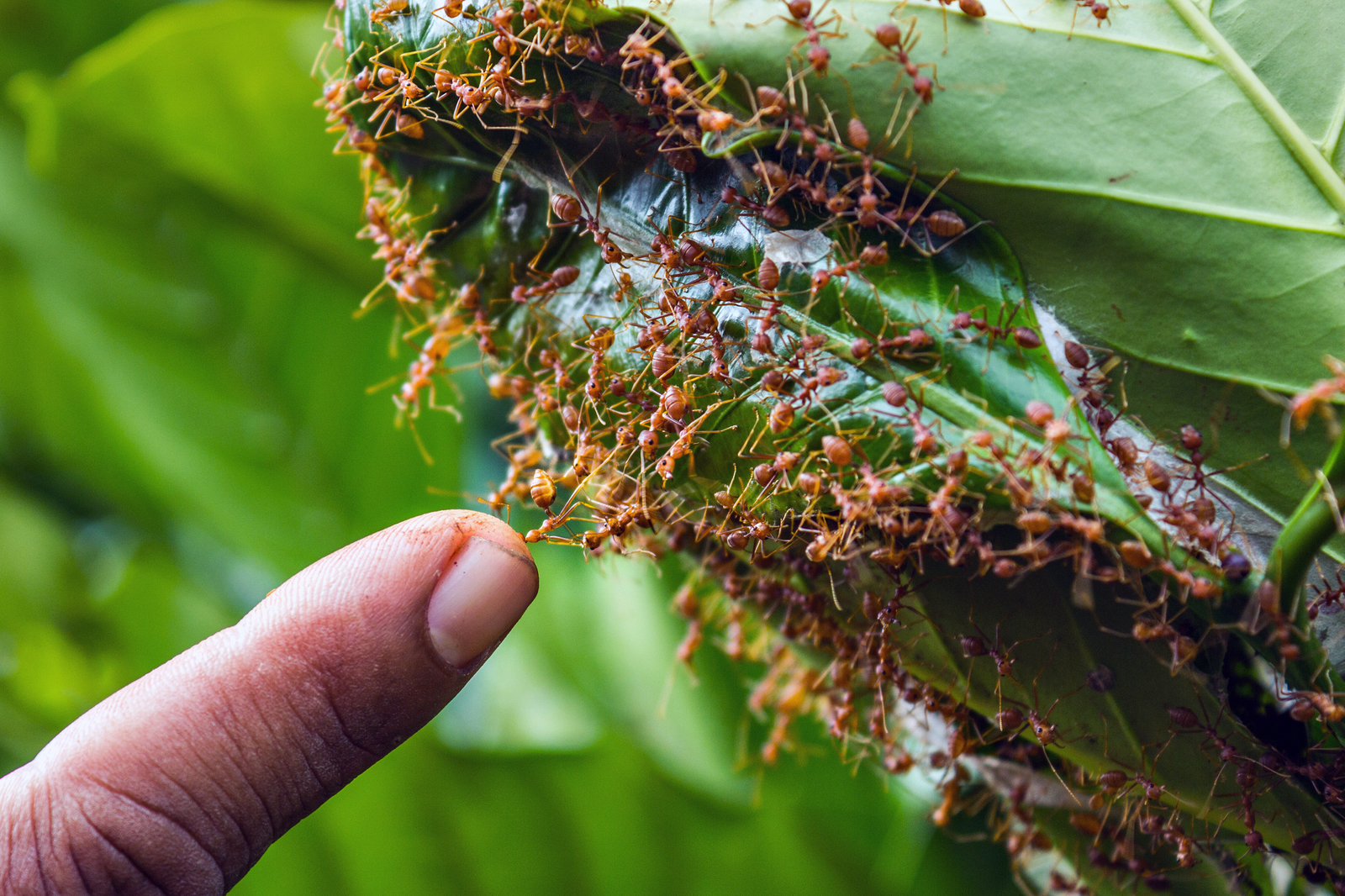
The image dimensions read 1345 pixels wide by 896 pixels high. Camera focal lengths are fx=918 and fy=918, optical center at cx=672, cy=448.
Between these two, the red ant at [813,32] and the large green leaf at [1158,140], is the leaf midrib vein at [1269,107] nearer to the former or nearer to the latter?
the large green leaf at [1158,140]

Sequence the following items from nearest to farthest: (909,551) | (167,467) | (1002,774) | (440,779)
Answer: (909,551) < (1002,774) < (440,779) < (167,467)

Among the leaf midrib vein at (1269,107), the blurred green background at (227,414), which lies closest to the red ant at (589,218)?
the leaf midrib vein at (1269,107)

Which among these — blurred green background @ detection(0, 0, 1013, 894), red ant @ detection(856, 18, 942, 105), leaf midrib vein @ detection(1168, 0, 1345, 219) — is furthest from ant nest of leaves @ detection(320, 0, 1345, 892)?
blurred green background @ detection(0, 0, 1013, 894)

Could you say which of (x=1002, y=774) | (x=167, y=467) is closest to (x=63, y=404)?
(x=167, y=467)

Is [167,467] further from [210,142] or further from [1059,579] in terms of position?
[1059,579]

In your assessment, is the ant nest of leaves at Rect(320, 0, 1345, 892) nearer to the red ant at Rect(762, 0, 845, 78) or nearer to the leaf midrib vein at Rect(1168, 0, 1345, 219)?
the red ant at Rect(762, 0, 845, 78)
